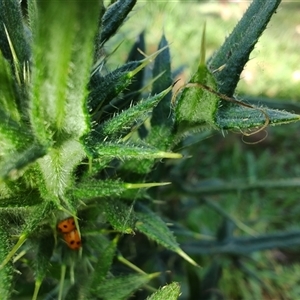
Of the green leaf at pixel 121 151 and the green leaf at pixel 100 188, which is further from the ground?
the green leaf at pixel 121 151

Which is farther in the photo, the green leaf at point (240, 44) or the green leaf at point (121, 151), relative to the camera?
the green leaf at point (240, 44)

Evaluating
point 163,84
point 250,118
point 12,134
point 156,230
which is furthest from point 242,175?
point 12,134

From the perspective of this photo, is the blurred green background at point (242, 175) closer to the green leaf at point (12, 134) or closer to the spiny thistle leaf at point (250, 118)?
the spiny thistle leaf at point (250, 118)

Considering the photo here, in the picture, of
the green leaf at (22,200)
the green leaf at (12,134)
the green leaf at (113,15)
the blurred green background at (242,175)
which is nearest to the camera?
the green leaf at (12,134)

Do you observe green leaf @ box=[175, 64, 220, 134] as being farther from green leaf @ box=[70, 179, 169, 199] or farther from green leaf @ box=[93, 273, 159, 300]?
green leaf @ box=[93, 273, 159, 300]

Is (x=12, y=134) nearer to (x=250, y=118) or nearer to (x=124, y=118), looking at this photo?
(x=124, y=118)

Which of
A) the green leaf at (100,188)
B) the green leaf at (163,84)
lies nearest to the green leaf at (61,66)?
the green leaf at (100,188)

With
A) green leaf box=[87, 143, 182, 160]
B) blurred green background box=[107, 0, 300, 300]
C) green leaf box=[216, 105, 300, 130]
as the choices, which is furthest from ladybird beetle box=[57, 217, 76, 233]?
blurred green background box=[107, 0, 300, 300]
